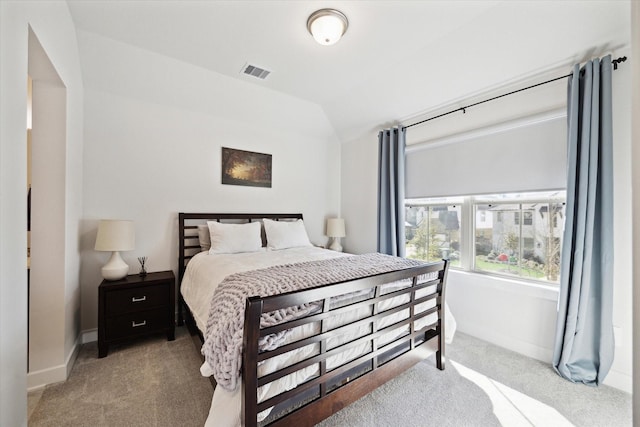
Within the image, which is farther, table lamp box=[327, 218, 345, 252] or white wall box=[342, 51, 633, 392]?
table lamp box=[327, 218, 345, 252]

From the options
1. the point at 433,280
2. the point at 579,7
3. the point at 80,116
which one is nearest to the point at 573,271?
the point at 433,280

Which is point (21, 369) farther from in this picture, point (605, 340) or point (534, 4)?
point (534, 4)

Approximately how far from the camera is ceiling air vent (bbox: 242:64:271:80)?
2.76 m

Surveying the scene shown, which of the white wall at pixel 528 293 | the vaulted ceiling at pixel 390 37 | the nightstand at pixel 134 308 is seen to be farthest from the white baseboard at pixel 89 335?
the white wall at pixel 528 293

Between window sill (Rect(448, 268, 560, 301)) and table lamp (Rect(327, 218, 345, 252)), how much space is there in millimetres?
1598

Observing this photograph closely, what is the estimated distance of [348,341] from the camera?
1.51 metres

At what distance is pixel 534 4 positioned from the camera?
6.08 ft

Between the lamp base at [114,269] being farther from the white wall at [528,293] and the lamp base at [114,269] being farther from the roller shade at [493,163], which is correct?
the roller shade at [493,163]

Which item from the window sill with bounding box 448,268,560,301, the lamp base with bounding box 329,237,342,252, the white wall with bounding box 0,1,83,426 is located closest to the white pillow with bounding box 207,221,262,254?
the lamp base with bounding box 329,237,342,252

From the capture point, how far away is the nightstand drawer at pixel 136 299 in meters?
2.27

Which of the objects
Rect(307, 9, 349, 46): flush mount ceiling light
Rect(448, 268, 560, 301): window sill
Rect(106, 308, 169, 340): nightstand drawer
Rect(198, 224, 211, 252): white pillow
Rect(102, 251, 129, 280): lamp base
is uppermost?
Rect(307, 9, 349, 46): flush mount ceiling light

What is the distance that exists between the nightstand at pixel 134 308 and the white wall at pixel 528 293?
2585 mm

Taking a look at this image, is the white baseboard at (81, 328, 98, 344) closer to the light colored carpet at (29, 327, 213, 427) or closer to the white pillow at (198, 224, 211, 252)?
the light colored carpet at (29, 327, 213, 427)

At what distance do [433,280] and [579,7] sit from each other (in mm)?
2136
